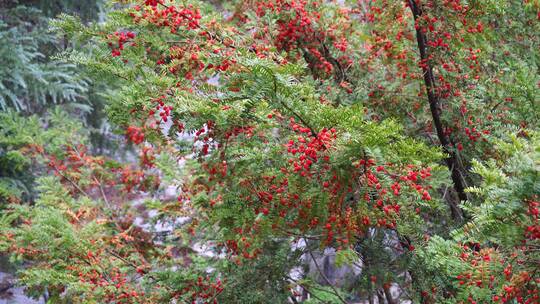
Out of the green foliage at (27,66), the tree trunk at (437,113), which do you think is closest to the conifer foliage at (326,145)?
the tree trunk at (437,113)

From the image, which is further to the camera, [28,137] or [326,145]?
[28,137]

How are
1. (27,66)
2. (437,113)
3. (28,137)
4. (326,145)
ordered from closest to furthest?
(326,145), (437,113), (28,137), (27,66)

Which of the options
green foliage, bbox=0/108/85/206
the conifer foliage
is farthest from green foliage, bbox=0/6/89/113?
the conifer foliage

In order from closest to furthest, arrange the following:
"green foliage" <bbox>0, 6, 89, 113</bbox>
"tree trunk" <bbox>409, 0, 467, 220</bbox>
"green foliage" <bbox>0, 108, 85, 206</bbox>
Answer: "tree trunk" <bbox>409, 0, 467, 220</bbox> < "green foliage" <bbox>0, 108, 85, 206</bbox> < "green foliage" <bbox>0, 6, 89, 113</bbox>

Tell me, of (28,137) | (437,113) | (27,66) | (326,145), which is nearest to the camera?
(326,145)

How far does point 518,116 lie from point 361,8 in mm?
1838

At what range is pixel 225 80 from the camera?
3.36 metres

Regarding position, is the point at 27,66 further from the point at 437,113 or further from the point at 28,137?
the point at 437,113

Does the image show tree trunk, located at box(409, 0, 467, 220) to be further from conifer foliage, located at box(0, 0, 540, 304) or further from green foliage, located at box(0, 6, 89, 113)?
green foliage, located at box(0, 6, 89, 113)

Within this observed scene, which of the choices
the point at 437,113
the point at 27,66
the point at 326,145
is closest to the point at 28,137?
the point at 27,66

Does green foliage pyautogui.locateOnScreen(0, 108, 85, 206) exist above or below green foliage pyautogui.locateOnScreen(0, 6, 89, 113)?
below

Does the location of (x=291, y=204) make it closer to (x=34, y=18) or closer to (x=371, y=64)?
(x=371, y=64)

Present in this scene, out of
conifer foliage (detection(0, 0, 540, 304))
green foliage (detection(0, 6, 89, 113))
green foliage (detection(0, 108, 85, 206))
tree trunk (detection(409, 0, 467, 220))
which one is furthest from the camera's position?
green foliage (detection(0, 6, 89, 113))

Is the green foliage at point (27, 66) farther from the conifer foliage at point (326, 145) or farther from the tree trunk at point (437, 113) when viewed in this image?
the tree trunk at point (437, 113)
